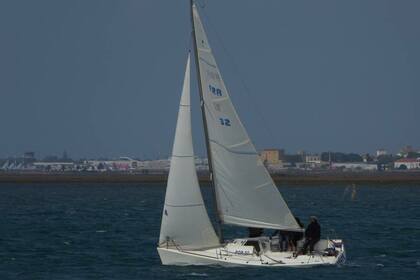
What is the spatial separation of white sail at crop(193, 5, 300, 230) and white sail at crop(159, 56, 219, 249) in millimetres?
1040

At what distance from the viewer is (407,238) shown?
54.0 m

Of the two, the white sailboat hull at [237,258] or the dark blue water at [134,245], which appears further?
the dark blue water at [134,245]

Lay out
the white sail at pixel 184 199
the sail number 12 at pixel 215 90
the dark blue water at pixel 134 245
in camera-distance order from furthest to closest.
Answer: the white sail at pixel 184 199 < the dark blue water at pixel 134 245 < the sail number 12 at pixel 215 90

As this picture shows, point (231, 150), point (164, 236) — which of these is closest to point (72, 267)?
point (164, 236)

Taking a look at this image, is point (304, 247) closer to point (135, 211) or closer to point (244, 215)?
point (244, 215)

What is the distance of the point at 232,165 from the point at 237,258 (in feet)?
10.0

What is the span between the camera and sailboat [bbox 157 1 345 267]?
38.0 meters

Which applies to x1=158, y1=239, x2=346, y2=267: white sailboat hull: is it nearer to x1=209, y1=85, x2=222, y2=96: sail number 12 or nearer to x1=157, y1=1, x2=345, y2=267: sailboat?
x1=157, y1=1, x2=345, y2=267: sailboat

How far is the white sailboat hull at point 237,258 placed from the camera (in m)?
38.1

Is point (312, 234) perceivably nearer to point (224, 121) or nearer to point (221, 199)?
point (221, 199)

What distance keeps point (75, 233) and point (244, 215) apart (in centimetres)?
2063

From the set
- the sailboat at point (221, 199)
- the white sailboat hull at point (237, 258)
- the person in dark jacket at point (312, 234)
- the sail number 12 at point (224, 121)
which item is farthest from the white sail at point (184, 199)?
the person in dark jacket at point (312, 234)

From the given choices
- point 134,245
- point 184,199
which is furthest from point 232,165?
point 134,245

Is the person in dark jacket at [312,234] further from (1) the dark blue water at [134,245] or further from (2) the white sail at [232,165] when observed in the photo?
Result: (1) the dark blue water at [134,245]
